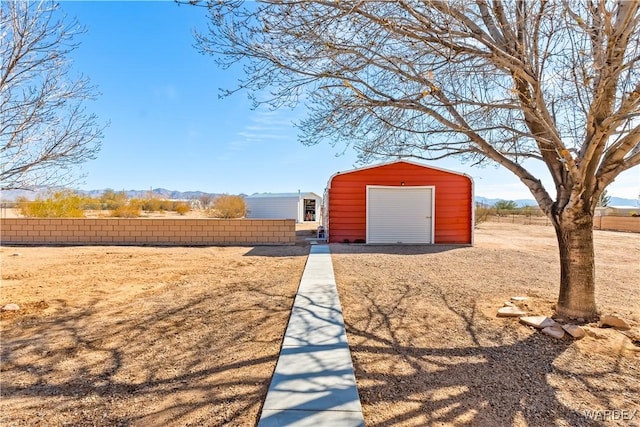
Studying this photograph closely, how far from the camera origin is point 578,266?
398 centimetres

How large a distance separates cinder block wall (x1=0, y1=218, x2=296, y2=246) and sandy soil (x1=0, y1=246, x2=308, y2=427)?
4779 mm

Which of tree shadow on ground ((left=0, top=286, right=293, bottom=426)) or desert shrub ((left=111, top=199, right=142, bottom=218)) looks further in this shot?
desert shrub ((left=111, top=199, right=142, bottom=218))

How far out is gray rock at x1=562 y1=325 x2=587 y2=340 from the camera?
3.43 meters

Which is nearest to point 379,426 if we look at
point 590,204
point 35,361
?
point 35,361

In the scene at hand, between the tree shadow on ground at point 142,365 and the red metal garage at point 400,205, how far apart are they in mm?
7967

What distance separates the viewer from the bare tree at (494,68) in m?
3.31

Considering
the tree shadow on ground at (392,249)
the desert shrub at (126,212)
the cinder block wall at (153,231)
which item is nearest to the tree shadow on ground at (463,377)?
the tree shadow on ground at (392,249)

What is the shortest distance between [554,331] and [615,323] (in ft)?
2.64

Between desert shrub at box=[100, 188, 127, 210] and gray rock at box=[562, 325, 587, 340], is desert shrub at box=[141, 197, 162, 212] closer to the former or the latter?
desert shrub at box=[100, 188, 127, 210]

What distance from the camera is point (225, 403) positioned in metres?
2.25

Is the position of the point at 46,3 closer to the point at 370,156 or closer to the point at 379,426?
the point at 370,156

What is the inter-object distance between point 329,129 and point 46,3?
3742 mm

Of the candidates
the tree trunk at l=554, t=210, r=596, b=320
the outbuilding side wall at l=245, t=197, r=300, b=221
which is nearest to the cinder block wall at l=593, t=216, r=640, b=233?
the tree trunk at l=554, t=210, r=596, b=320

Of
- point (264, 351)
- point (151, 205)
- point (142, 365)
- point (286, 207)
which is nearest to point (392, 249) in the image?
point (264, 351)
